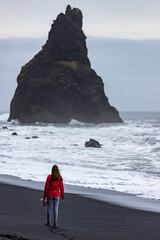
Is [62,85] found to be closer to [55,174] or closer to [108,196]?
[108,196]

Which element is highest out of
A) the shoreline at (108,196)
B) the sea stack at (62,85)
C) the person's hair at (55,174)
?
the sea stack at (62,85)

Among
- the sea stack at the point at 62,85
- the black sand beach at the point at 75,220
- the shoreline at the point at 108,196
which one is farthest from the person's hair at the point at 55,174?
the sea stack at the point at 62,85

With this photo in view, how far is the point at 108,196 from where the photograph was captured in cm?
1439

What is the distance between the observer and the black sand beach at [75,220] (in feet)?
26.9

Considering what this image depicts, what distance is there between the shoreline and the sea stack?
8820cm

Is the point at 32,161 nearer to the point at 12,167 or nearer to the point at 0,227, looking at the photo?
the point at 12,167

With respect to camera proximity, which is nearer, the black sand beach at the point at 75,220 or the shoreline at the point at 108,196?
the black sand beach at the point at 75,220

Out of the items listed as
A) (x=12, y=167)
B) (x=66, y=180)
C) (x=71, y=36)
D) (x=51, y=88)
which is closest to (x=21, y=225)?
(x=66, y=180)

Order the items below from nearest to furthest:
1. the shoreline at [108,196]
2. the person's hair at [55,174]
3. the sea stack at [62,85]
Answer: the person's hair at [55,174], the shoreline at [108,196], the sea stack at [62,85]

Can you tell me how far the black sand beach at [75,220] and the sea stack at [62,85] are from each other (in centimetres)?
9237

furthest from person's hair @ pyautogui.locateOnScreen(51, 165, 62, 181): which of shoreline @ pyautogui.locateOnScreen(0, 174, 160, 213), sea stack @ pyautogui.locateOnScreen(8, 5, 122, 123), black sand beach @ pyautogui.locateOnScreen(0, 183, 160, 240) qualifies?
sea stack @ pyautogui.locateOnScreen(8, 5, 122, 123)

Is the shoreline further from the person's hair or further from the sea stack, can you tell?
the sea stack

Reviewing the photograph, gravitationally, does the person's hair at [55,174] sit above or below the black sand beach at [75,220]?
above

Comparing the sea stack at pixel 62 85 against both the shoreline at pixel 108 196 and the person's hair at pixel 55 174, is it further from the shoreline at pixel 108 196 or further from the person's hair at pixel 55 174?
the person's hair at pixel 55 174
